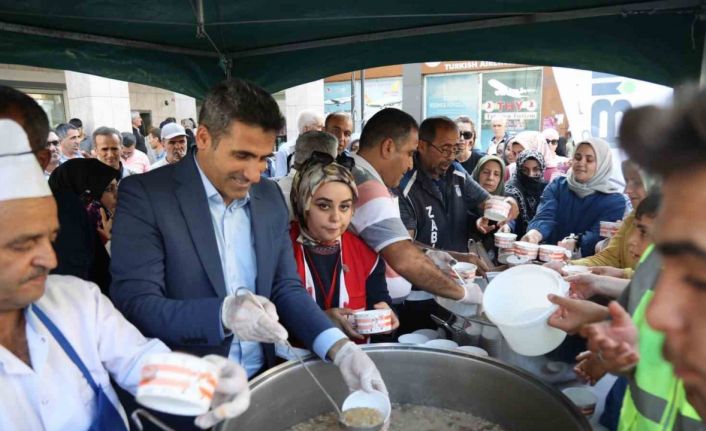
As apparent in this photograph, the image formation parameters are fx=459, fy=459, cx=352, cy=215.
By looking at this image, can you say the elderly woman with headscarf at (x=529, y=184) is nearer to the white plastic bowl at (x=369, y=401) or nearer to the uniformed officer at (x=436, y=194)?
the uniformed officer at (x=436, y=194)

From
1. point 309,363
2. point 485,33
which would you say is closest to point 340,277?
point 309,363

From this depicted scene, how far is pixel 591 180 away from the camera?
3238 mm

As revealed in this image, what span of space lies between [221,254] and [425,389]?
2.63ft

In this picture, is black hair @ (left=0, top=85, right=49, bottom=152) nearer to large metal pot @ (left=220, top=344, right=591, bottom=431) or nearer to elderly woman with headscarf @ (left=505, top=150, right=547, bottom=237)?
large metal pot @ (left=220, top=344, right=591, bottom=431)

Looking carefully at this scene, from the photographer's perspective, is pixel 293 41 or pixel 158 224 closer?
pixel 158 224

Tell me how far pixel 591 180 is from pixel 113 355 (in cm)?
316

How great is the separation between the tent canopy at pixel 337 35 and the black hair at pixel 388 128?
669 millimetres

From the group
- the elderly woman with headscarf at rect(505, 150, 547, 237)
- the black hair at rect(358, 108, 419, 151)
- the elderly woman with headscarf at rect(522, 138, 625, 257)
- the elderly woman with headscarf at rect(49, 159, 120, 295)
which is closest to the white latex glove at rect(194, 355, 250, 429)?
the black hair at rect(358, 108, 419, 151)

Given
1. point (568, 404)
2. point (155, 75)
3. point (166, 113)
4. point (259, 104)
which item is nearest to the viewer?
point (568, 404)

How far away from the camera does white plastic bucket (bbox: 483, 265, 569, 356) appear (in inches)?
49.0

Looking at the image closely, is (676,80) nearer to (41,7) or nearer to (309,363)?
(309,363)

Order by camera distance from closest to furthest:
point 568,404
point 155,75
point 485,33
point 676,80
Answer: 1. point 568,404
2. point 676,80
3. point 485,33
4. point 155,75

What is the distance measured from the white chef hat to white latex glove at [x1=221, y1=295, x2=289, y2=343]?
0.52 metres

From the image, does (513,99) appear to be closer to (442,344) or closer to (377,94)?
(377,94)
